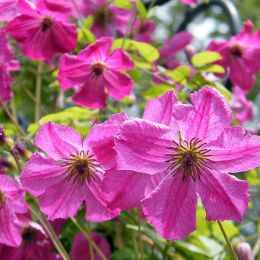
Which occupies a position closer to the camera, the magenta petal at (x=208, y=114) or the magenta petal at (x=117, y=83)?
the magenta petal at (x=208, y=114)

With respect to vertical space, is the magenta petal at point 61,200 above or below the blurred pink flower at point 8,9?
below

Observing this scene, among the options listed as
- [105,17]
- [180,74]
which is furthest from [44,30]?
[105,17]

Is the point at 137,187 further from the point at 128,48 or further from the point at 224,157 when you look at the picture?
the point at 128,48

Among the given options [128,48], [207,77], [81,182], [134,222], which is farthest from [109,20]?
[81,182]

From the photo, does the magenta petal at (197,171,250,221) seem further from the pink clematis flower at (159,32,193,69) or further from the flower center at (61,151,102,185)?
the pink clematis flower at (159,32,193,69)

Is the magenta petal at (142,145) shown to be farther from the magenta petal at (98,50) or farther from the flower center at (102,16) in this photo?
the flower center at (102,16)

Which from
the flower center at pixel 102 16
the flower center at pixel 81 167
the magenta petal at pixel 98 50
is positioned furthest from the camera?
the flower center at pixel 102 16

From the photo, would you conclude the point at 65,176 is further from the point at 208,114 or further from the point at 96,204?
the point at 208,114

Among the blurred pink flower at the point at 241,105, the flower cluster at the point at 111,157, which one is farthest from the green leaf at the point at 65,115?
the blurred pink flower at the point at 241,105
